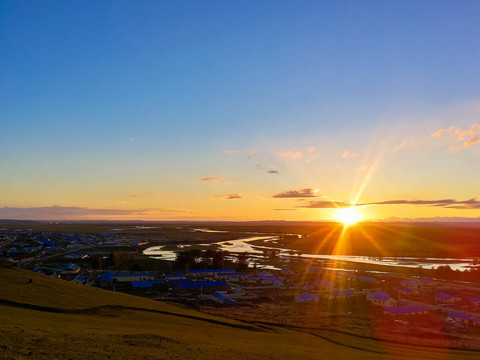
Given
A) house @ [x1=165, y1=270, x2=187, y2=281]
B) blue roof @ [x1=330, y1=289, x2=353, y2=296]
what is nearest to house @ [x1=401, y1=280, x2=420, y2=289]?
blue roof @ [x1=330, y1=289, x2=353, y2=296]

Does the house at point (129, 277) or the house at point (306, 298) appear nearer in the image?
the house at point (306, 298)

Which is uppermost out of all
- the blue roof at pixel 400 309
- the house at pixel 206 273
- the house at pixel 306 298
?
the blue roof at pixel 400 309

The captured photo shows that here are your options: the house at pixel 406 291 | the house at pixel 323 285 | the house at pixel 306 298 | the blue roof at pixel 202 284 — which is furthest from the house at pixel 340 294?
the blue roof at pixel 202 284

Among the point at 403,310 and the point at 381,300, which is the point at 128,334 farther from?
the point at 381,300

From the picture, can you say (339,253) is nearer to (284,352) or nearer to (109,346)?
(284,352)

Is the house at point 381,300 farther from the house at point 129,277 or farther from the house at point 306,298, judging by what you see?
the house at point 129,277

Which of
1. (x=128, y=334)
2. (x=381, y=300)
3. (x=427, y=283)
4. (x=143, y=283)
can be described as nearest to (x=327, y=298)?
(x=381, y=300)

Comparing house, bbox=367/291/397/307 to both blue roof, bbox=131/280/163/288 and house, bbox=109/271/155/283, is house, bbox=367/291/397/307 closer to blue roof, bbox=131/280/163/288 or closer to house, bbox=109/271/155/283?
blue roof, bbox=131/280/163/288
